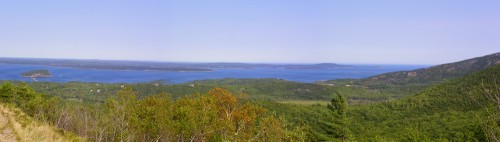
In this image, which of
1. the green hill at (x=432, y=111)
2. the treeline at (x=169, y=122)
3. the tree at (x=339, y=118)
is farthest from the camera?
the green hill at (x=432, y=111)

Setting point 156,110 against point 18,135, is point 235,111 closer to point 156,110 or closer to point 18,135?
point 156,110

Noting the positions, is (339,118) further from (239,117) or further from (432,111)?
(432,111)

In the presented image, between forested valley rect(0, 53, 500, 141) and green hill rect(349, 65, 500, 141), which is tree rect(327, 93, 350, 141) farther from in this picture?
green hill rect(349, 65, 500, 141)

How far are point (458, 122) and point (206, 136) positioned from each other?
165 ft

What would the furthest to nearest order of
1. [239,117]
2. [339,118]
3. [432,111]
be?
[432,111] < [339,118] < [239,117]

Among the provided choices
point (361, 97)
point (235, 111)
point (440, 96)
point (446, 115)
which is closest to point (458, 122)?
point (446, 115)

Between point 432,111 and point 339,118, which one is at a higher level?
point 339,118

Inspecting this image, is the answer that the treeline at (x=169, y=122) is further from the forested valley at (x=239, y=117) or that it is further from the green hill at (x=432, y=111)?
the green hill at (x=432, y=111)

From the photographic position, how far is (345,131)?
45.6 m

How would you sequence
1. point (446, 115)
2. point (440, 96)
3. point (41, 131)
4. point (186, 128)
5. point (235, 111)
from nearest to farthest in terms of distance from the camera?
point (41, 131)
point (186, 128)
point (235, 111)
point (446, 115)
point (440, 96)

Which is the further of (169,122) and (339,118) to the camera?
(339,118)

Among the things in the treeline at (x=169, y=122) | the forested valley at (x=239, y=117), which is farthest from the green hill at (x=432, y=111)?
the treeline at (x=169, y=122)

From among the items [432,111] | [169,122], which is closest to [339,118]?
[169,122]

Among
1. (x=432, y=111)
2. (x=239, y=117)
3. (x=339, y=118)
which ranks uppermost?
(x=239, y=117)
